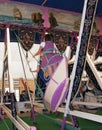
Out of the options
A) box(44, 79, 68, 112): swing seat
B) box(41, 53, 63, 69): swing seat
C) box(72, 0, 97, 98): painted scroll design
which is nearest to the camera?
box(72, 0, 97, 98): painted scroll design

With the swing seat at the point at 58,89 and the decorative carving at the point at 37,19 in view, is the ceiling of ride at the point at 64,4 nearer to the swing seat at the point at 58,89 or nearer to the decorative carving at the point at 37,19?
the decorative carving at the point at 37,19

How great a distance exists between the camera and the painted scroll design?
172 centimetres

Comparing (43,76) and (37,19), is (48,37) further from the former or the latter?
(43,76)

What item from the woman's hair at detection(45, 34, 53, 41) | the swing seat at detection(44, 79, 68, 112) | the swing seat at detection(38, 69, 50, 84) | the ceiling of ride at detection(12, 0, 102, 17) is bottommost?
the swing seat at detection(44, 79, 68, 112)

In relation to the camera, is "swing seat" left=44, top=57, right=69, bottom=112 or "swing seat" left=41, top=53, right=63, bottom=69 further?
A: "swing seat" left=41, top=53, right=63, bottom=69

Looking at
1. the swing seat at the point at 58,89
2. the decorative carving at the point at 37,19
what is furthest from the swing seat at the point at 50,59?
the decorative carving at the point at 37,19

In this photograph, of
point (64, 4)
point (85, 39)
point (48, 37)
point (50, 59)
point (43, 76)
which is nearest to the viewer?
point (85, 39)

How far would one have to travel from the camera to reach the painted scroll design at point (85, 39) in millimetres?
1715

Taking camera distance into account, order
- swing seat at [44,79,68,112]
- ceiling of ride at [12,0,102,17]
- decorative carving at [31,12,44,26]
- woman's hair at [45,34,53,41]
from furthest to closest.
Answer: decorative carving at [31,12,44,26]
ceiling of ride at [12,0,102,17]
woman's hair at [45,34,53,41]
swing seat at [44,79,68,112]

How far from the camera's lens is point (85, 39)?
1786mm

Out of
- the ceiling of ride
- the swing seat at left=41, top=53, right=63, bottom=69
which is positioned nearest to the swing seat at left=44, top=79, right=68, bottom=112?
the swing seat at left=41, top=53, right=63, bottom=69

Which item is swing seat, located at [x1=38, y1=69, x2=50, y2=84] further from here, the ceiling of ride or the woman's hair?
the ceiling of ride

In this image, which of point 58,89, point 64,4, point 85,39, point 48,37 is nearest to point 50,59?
point 58,89

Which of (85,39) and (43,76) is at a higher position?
(85,39)
